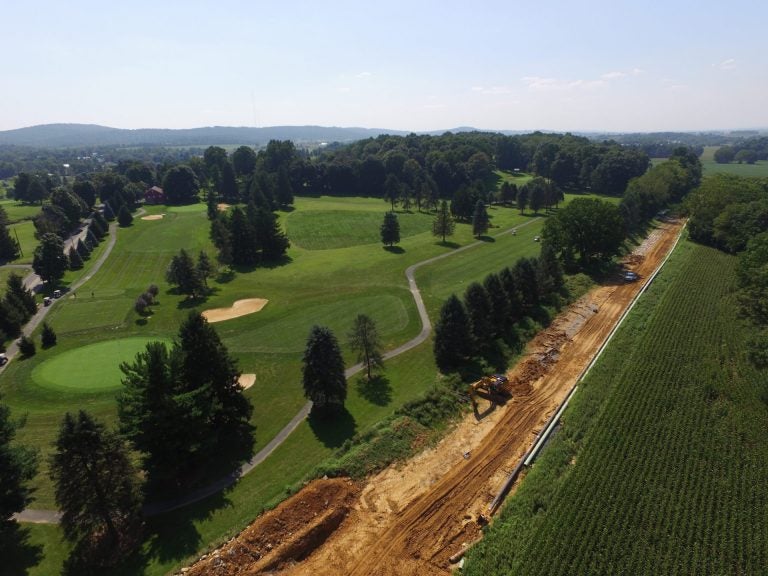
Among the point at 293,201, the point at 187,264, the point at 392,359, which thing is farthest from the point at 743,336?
the point at 293,201

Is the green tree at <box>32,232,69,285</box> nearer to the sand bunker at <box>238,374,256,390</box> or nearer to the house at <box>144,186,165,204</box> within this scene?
the sand bunker at <box>238,374,256,390</box>

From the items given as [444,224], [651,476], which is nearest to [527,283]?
[651,476]

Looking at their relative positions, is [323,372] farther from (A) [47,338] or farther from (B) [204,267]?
(B) [204,267]

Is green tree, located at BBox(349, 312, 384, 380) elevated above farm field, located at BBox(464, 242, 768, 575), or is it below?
above

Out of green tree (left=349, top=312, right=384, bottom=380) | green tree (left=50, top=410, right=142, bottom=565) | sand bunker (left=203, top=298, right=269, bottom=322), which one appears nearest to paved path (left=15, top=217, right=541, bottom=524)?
green tree (left=50, top=410, right=142, bottom=565)

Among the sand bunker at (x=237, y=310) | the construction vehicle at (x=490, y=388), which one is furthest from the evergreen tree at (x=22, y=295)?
the construction vehicle at (x=490, y=388)
